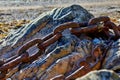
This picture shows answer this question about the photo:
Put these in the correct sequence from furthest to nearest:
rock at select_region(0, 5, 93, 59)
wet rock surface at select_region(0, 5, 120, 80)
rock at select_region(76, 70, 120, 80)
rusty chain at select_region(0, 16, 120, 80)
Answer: rock at select_region(0, 5, 93, 59) → wet rock surface at select_region(0, 5, 120, 80) → rusty chain at select_region(0, 16, 120, 80) → rock at select_region(76, 70, 120, 80)

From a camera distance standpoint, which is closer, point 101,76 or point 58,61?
point 101,76

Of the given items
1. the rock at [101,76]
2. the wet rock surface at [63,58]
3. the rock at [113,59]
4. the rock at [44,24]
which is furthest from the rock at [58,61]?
the rock at [101,76]

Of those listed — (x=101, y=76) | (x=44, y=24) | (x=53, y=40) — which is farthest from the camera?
(x=44, y=24)

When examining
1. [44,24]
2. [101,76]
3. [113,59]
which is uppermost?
[101,76]

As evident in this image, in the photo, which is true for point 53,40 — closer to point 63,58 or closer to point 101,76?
point 63,58

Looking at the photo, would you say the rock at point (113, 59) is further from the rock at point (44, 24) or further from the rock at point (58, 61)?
the rock at point (44, 24)

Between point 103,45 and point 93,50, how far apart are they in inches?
9.2

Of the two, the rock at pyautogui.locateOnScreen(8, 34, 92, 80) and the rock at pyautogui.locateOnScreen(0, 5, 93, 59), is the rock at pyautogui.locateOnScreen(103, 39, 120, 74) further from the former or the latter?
the rock at pyautogui.locateOnScreen(0, 5, 93, 59)

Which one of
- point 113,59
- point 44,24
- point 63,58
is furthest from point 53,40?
point 44,24

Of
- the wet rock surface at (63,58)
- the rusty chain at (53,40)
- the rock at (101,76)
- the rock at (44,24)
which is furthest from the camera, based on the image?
the rock at (44,24)

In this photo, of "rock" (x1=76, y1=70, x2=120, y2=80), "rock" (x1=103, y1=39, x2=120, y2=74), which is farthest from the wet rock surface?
"rock" (x1=76, y1=70, x2=120, y2=80)

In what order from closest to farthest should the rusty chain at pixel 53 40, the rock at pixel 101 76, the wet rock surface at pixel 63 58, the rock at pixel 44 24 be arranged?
the rock at pixel 101 76
the rusty chain at pixel 53 40
the wet rock surface at pixel 63 58
the rock at pixel 44 24

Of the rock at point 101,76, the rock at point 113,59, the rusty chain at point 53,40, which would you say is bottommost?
the rock at point 113,59

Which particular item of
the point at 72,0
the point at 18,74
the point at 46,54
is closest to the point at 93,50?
the point at 46,54
